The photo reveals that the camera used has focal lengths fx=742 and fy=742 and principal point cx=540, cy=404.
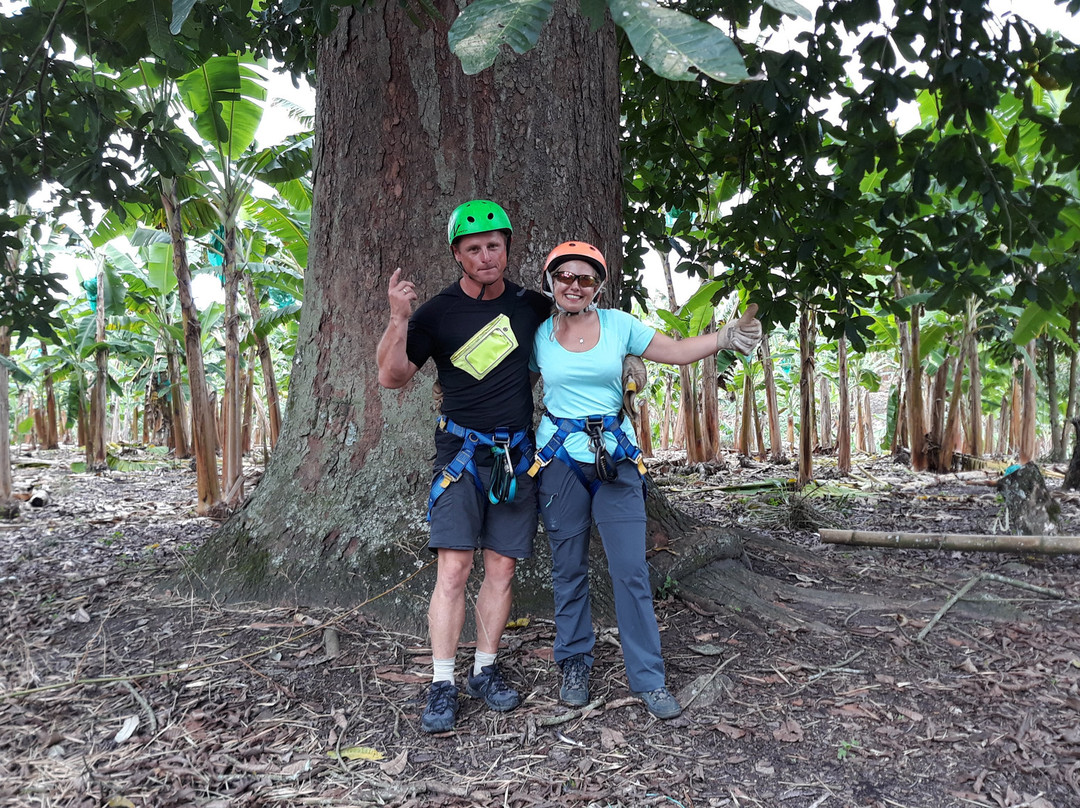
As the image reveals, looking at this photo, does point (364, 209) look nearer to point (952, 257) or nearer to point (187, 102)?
point (952, 257)

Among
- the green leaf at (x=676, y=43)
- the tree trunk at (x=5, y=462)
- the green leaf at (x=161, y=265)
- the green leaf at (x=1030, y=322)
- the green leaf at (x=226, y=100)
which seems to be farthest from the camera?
the green leaf at (x=161, y=265)

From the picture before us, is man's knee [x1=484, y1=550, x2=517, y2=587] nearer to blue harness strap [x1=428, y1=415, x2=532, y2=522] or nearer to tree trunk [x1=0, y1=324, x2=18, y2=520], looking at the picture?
blue harness strap [x1=428, y1=415, x2=532, y2=522]

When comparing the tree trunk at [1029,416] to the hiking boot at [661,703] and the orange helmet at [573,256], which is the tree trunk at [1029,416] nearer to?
the hiking boot at [661,703]

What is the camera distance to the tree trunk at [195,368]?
7793 mm

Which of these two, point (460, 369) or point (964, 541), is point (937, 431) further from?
point (460, 369)

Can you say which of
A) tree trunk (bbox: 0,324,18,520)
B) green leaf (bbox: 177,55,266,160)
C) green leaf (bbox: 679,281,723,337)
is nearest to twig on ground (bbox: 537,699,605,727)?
green leaf (bbox: 177,55,266,160)

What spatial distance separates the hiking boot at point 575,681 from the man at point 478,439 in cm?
20

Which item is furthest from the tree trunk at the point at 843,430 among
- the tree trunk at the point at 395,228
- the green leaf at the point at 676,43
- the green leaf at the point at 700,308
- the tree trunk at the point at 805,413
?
the green leaf at the point at 676,43

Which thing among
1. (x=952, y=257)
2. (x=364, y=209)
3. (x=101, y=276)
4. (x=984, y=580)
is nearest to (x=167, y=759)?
(x=364, y=209)

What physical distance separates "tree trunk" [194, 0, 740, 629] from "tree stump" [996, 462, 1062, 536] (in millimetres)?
2955

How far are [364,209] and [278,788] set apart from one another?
277cm

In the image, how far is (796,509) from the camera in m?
6.47

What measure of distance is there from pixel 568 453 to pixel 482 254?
85 centimetres

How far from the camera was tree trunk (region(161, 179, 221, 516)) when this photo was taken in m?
7.79
